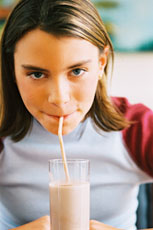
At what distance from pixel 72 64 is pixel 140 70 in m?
1.52

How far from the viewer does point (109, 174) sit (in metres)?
1.11

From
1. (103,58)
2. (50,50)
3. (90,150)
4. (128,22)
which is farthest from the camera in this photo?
(128,22)

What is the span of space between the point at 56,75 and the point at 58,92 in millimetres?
32

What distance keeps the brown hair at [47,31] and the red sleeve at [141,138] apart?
0.16 ft

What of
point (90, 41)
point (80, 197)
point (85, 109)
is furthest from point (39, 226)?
point (90, 41)

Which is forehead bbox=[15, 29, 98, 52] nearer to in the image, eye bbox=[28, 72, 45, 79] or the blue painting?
eye bbox=[28, 72, 45, 79]

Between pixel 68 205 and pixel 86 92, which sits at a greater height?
pixel 86 92

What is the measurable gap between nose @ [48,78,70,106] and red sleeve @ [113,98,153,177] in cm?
43

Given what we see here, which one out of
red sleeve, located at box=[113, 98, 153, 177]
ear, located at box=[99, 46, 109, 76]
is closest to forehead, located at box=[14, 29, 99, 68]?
ear, located at box=[99, 46, 109, 76]

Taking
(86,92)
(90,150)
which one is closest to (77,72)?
(86,92)

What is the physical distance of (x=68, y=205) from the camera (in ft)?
2.32

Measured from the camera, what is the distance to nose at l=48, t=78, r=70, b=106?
0.71 meters

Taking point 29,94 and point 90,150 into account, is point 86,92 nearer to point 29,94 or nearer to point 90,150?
point 29,94

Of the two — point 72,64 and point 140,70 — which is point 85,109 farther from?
point 140,70
